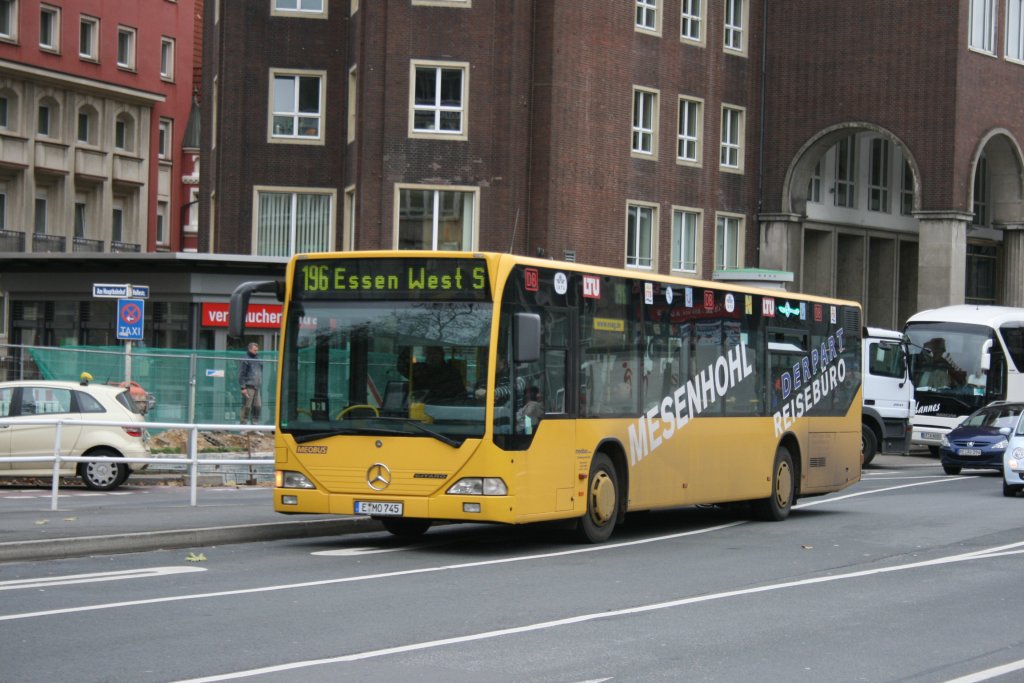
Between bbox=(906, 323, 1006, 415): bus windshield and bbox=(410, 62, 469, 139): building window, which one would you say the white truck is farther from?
bbox=(410, 62, 469, 139): building window

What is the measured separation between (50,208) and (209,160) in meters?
20.0

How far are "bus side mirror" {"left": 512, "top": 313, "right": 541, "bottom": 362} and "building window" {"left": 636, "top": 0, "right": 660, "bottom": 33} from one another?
3140cm

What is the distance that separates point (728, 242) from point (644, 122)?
244 inches

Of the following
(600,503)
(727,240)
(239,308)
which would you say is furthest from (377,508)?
(727,240)

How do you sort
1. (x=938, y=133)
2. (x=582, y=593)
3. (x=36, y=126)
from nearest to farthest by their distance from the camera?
(x=582, y=593), (x=938, y=133), (x=36, y=126)

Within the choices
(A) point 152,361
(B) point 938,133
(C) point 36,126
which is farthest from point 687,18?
(C) point 36,126

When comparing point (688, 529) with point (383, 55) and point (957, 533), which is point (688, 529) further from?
point (383, 55)

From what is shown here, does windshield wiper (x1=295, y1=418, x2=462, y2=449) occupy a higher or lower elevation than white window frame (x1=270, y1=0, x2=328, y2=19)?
lower

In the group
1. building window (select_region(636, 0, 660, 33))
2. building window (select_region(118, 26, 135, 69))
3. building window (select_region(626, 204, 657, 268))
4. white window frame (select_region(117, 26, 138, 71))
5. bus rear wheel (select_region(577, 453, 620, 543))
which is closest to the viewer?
bus rear wheel (select_region(577, 453, 620, 543))

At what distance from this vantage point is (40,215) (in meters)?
66.1

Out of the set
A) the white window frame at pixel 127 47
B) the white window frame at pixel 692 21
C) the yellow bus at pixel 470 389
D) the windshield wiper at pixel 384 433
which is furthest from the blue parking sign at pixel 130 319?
the white window frame at pixel 127 47

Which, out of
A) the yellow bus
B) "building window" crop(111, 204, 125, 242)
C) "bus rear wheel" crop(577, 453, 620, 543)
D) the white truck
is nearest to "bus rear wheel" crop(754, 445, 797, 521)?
the yellow bus

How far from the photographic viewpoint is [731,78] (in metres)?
49.3

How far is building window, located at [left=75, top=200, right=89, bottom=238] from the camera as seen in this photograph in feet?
224
